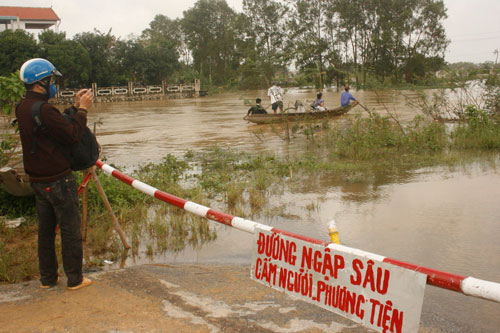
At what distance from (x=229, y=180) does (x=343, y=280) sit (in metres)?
6.63

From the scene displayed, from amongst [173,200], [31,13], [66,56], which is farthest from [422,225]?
[31,13]

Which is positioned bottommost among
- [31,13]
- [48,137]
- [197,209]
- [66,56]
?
[197,209]

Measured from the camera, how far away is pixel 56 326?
3.42m

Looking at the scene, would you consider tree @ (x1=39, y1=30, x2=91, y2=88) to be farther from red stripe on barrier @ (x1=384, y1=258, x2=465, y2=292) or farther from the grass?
Result: red stripe on barrier @ (x1=384, y1=258, x2=465, y2=292)

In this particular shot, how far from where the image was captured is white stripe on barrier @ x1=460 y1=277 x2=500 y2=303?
215 centimetres

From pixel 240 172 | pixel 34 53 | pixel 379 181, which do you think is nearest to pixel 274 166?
pixel 240 172

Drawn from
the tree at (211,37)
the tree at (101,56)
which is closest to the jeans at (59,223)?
the tree at (101,56)

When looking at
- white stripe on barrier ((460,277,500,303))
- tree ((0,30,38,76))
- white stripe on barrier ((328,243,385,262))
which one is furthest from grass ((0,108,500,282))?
tree ((0,30,38,76))

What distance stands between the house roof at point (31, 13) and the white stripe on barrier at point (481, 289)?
2341 inches

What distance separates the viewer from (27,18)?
53938 millimetres

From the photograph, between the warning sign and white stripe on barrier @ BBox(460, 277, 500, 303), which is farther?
the warning sign

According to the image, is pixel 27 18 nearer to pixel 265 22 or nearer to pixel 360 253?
pixel 265 22

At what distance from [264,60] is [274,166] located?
4064 millimetres

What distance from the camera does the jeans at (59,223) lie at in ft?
12.4
